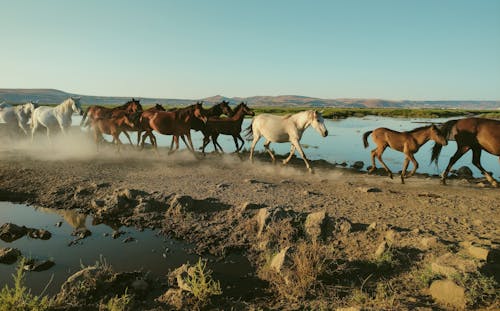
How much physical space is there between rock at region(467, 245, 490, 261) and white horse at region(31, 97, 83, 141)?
1624 centimetres

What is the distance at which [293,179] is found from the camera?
10078 millimetres

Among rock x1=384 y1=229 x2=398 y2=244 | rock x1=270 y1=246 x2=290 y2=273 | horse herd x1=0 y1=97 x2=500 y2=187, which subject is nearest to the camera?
rock x1=270 y1=246 x2=290 y2=273

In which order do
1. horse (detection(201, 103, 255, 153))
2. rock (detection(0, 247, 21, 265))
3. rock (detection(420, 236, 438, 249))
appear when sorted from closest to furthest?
rock (detection(420, 236, 438, 249))
rock (detection(0, 247, 21, 265))
horse (detection(201, 103, 255, 153))

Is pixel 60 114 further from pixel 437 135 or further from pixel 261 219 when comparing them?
pixel 437 135

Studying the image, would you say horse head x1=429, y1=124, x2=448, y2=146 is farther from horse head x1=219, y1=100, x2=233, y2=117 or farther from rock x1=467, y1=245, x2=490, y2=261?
horse head x1=219, y1=100, x2=233, y2=117

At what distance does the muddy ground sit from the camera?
4242 millimetres

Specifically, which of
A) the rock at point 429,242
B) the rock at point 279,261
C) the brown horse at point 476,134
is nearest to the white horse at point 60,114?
the rock at point 279,261

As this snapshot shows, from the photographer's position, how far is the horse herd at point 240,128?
932 centimetres

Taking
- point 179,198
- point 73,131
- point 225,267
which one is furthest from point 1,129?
point 225,267

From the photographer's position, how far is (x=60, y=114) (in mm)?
15688

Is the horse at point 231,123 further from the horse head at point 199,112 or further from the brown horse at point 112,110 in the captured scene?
the brown horse at point 112,110

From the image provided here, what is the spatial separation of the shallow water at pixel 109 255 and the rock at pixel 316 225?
1346 mm

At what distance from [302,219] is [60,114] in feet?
48.4

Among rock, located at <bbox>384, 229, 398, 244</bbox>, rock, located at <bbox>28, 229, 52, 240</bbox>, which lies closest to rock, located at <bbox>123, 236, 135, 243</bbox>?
rock, located at <bbox>28, 229, 52, 240</bbox>
